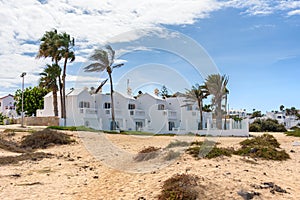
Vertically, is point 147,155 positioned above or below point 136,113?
below

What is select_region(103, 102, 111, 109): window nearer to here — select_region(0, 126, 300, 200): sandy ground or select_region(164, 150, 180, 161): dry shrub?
select_region(0, 126, 300, 200): sandy ground

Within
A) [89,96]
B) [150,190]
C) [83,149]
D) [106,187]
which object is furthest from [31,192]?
[89,96]

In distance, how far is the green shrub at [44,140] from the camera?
17.8 metres

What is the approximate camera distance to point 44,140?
18.1m

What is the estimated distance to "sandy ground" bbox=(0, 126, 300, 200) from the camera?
8141 millimetres

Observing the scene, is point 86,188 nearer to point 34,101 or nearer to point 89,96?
point 89,96

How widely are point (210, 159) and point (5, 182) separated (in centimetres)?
669

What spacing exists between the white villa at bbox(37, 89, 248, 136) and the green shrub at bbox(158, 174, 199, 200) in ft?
96.5

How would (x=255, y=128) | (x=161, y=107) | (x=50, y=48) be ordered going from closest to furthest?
(x=50, y=48), (x=161, y=107), (x=255, y=128)

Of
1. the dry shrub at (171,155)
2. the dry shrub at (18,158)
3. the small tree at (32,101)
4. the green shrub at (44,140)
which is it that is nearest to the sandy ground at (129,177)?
the dry shrub at (171,155)

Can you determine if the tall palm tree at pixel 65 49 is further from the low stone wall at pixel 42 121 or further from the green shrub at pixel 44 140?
the green shrub at pixel 44 140

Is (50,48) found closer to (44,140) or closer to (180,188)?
(44,140)

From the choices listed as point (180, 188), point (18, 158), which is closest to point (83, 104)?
point (18, 158)

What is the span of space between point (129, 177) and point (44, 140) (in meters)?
9.85
